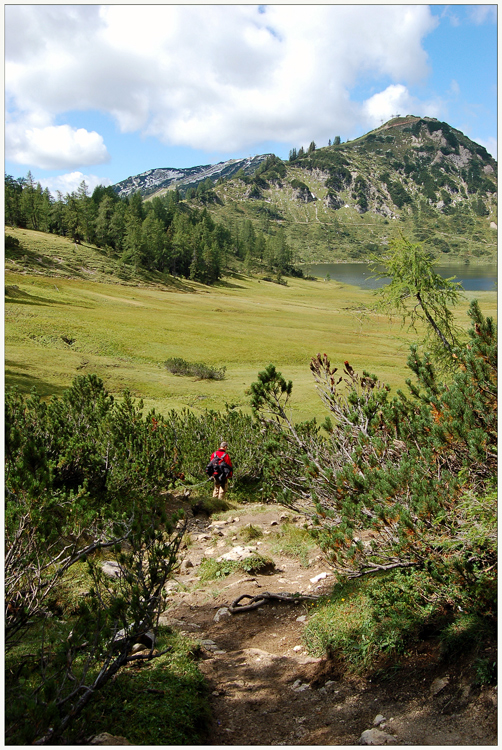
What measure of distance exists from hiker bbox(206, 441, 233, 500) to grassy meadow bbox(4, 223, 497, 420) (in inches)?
307

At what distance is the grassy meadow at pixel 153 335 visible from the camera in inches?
1048

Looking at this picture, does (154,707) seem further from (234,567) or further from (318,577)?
(234,567)

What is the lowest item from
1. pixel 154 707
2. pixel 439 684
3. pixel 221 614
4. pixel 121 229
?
pixel 221 614

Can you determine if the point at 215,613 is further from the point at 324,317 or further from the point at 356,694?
the point at 324,317

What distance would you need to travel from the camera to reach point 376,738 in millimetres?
4117

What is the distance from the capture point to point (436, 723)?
4.26 metres

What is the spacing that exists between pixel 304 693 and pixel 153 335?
38729 millimetres

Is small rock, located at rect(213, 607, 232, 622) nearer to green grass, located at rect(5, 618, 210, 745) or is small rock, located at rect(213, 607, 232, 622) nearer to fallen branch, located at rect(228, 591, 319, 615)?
fallen branch, located at rect(228, 591, 319, 615)

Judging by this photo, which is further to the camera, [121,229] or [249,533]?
[121,229]

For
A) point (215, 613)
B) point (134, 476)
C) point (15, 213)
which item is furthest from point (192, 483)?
point (15, 213)

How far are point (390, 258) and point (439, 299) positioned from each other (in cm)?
244

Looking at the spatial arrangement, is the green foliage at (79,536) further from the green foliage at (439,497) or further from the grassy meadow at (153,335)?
the grassy meadow at (153,335)

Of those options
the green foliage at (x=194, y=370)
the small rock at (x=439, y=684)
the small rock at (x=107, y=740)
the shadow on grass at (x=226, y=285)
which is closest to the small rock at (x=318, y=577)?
the small rock at (x=439, y=684)

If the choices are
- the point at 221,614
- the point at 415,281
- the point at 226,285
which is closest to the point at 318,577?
the point at 221,614
